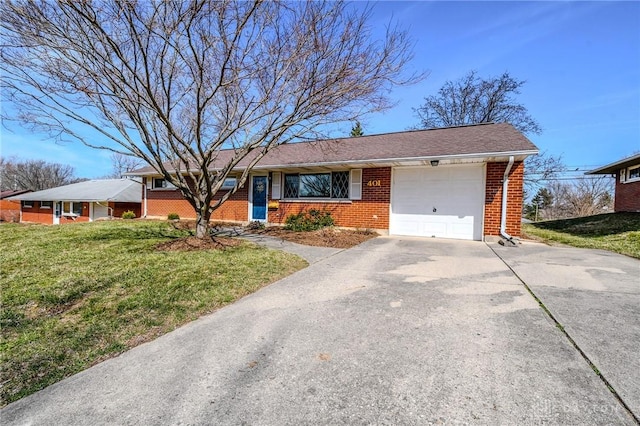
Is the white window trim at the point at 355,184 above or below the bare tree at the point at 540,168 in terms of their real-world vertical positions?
below

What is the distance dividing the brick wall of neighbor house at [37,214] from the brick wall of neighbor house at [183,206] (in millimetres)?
20110

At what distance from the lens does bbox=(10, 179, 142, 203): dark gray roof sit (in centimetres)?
2384

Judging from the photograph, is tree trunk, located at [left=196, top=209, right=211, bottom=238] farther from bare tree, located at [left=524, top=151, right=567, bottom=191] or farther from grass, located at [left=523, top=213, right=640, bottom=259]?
bare tree, located at [left=524, top=151, right=567, bottom=191]

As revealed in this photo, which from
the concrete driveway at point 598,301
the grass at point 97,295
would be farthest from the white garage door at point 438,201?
the grass at point 97,295

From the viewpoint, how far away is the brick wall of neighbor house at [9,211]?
3394 centimetres

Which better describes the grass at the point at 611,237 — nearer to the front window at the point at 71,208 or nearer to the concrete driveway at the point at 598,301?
the concrete driveway at the point at 598,301

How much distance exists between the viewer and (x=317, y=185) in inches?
455

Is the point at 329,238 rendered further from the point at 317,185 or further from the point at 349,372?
the point at 349,372

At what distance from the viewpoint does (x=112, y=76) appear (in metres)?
5.92

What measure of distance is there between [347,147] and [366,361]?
10.3m

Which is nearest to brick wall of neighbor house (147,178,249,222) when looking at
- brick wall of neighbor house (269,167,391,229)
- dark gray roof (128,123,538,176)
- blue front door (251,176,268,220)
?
blue front door (251,176,268,220)

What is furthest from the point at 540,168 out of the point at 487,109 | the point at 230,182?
the point at 230,182

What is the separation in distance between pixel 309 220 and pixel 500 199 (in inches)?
237

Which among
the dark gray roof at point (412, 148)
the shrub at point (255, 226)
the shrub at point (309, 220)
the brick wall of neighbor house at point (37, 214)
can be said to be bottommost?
the brick wall of neighbor house at point (37, 214)
